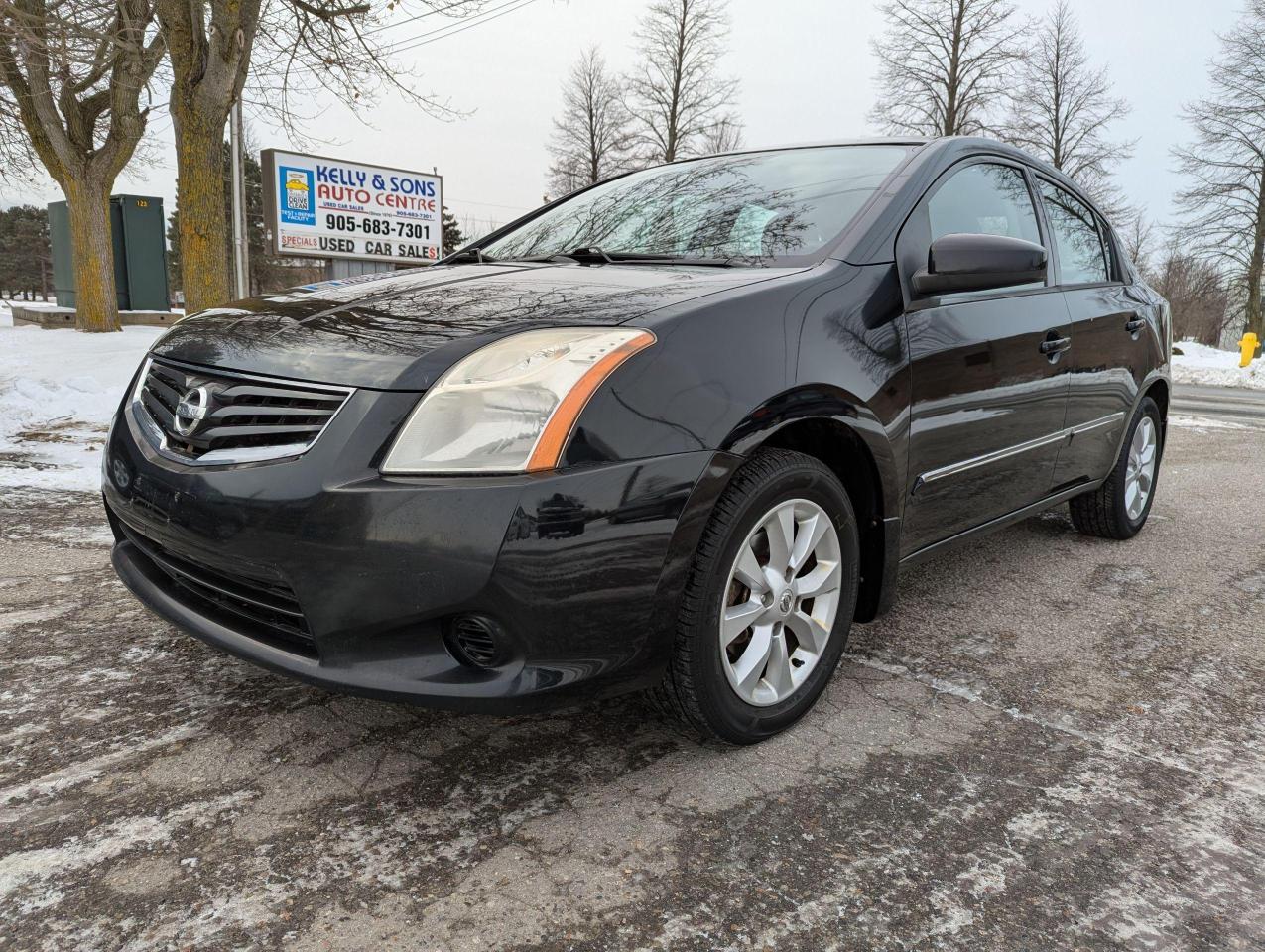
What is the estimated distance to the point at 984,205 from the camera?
3182 millimetres

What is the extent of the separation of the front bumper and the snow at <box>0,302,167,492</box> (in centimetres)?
367

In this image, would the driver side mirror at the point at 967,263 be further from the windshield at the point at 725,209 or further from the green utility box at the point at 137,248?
the green utility box at the point at 137,248

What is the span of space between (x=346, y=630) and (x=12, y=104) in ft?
56.3

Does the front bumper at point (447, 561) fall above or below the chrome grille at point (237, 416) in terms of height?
below

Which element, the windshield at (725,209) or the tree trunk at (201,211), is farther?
the tree trunk at (201,211)

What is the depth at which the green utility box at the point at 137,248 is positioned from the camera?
18391 mm

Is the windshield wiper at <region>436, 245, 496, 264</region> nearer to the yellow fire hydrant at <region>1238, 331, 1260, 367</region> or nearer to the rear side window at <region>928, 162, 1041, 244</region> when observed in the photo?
the rear side window at <region>928, 162, 1041, 244</region>

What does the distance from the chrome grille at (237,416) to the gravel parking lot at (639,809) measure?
0.72 meters

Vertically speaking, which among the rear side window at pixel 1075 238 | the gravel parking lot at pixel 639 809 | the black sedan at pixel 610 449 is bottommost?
the gravel parking lot at pixel 639 809

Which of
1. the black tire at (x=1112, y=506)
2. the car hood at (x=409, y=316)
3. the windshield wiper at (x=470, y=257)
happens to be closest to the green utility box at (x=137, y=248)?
the windshield wiper at (x=470, y=257)

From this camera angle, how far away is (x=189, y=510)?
1984 mm

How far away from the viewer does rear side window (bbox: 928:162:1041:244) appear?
→ 2887 mm

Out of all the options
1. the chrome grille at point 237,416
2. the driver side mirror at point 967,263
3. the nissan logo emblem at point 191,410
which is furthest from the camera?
the driver side mirror at point 967,263

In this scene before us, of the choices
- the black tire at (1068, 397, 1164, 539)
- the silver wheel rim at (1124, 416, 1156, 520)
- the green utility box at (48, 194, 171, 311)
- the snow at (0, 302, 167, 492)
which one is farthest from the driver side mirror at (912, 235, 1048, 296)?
the green utility box at (48, 194, 171, 311)
